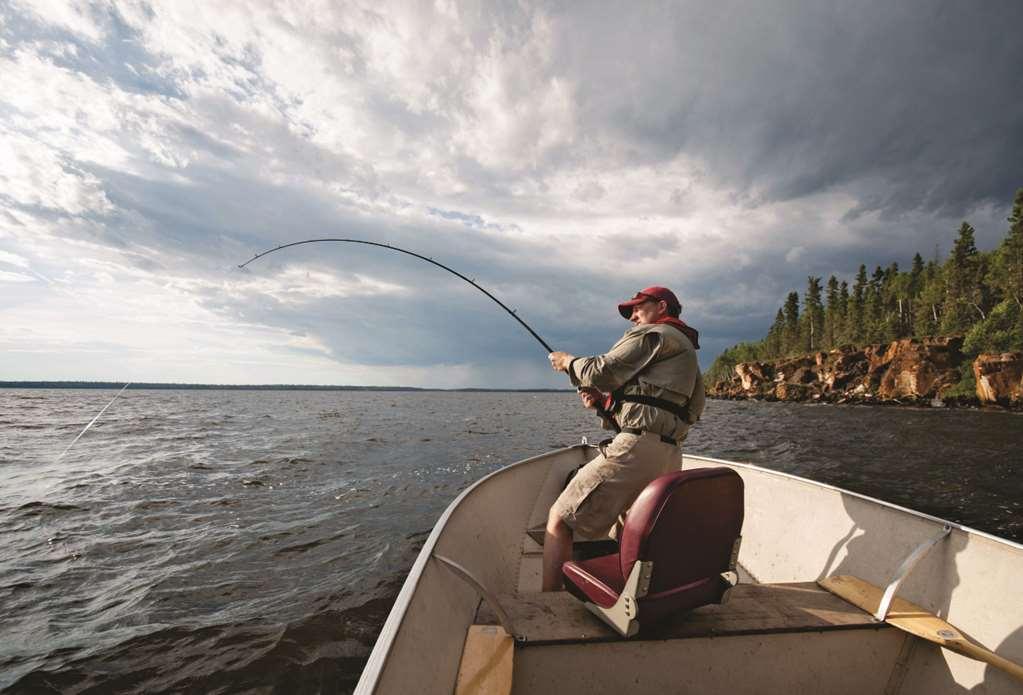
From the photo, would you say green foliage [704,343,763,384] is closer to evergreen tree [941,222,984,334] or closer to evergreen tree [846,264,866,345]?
Result: evergreen tree [846,264,866,345]

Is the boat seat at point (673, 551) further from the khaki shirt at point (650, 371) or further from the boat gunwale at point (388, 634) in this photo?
the boat gunwale at point (388, 634)

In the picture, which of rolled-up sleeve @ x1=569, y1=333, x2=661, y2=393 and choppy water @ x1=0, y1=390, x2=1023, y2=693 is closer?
rolled-up sleeve @ x1=569, y1=333, x2=661, y2=393

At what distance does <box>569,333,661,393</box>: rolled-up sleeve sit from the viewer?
295cm

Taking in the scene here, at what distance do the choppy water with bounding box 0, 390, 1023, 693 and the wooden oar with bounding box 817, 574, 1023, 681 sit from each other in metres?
3.81

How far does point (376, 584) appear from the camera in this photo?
18.7 ft

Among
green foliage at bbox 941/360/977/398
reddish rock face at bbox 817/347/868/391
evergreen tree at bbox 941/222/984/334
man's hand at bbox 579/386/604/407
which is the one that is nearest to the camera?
man's hand at bbox 579/386/604/407

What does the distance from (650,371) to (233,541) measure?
23.5 ft

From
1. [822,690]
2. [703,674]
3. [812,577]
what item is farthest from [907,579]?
[703,674]

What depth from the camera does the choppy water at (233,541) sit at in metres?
4.14

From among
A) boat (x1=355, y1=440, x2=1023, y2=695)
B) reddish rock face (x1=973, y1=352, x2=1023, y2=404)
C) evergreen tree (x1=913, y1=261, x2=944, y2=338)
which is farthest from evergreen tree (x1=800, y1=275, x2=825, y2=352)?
boat (x1=355, y1=440, x2=1023, y2=695)

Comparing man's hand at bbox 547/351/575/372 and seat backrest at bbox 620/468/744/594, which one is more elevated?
man's hand at bbox 547/351/575/372

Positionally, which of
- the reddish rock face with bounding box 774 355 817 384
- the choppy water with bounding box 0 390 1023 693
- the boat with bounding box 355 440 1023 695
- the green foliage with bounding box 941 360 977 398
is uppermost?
the reddish rock face with bounding box 774 355 817 384

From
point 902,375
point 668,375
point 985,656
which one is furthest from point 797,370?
point 668,375

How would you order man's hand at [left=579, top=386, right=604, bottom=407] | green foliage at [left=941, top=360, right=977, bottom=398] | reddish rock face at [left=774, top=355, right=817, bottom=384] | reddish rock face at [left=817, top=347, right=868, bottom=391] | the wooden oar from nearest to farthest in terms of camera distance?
the wooden oar → man's hand at [left=579, top=386, right=604, bottom=407] → green foliage at [left=941, top=360, right=977, bottom=398] → reddish rock face at [left=817, top=347, right=868, bottom=391] → reddish rock face at [left=774, top=355, right=817, bottom=384]
